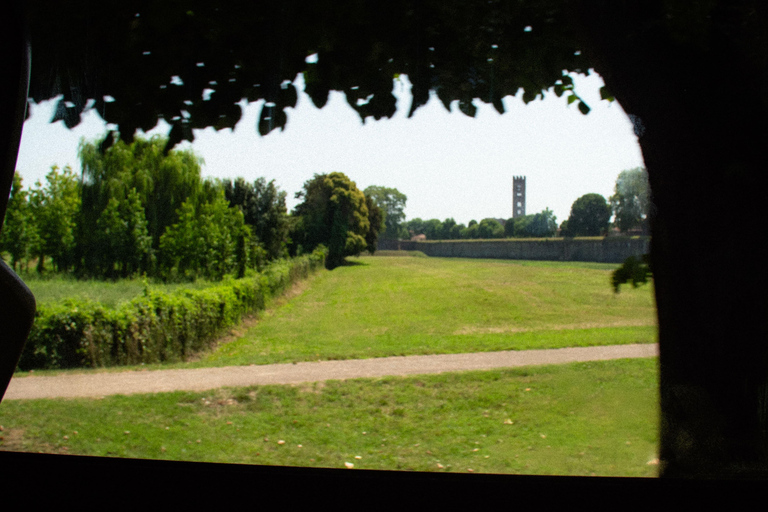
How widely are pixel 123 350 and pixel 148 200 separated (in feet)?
5.35

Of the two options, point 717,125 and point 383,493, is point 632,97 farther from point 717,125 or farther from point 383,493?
point 383,493

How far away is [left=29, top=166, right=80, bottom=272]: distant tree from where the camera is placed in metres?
3.18

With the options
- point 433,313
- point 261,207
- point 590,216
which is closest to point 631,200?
point 590,216

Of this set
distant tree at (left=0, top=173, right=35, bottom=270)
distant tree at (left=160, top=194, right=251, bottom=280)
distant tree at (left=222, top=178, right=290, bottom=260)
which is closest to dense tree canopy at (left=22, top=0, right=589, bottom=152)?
distant tree at (left=222, top=178, right=290, bottom=260)

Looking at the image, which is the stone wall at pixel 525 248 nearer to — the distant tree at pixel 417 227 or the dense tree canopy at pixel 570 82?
the distant tree at pixel 417 227

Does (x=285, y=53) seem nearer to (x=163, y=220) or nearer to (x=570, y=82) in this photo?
(x=570, y=82)

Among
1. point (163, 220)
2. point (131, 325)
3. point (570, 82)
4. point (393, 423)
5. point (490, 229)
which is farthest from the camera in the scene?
point (131, 325)

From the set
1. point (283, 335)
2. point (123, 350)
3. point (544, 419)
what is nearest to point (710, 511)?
point (544, 419)

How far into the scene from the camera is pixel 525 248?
2688mm

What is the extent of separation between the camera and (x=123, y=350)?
13.6ft

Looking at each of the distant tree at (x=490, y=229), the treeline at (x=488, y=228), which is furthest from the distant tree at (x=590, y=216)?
A: the distant tree at (x=490, y=229)

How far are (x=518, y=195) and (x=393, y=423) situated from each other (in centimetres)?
168

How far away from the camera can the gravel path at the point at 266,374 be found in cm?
332

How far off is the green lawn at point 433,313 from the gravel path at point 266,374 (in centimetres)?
11
